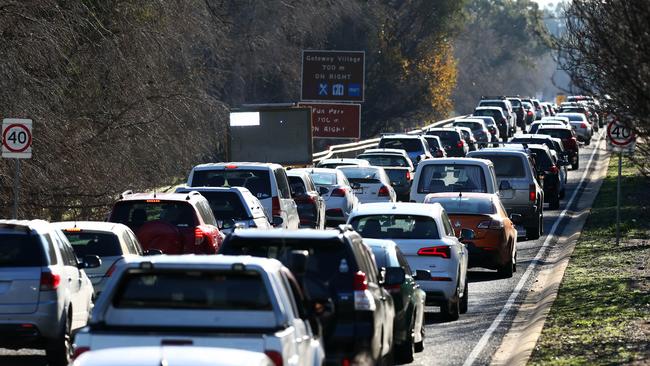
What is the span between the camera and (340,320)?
11.9 metres

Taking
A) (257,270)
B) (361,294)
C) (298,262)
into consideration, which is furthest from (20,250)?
(257,270)

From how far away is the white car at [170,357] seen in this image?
7.67m

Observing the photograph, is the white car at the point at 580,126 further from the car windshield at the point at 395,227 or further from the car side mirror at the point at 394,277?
the car side mirror at the point at 394,277

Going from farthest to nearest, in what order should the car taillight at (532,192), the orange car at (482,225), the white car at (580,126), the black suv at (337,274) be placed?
the white car at (580,126) < the car taillight at (532,192) < the orange car at (482,225) < the black suv at (337,274)

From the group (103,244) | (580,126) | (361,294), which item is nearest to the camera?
(361,294)

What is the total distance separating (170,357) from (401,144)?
4120 centimetres

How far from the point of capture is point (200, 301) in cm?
933

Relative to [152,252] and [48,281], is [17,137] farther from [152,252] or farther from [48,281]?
[48,281]

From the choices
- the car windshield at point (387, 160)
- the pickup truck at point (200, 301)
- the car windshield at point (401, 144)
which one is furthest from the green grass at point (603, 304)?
the car windshield at point (401, 144)

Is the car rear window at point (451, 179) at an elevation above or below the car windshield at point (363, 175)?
above

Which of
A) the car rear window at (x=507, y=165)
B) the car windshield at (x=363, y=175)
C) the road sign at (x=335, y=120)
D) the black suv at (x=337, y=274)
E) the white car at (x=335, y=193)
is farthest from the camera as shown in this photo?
the road sign at (x=335, y=120)

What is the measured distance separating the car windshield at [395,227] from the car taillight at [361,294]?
7024mm

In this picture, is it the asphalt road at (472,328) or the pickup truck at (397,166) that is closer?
the asphalt road at (472,328)

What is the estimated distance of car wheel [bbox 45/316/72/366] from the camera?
15055 mm
